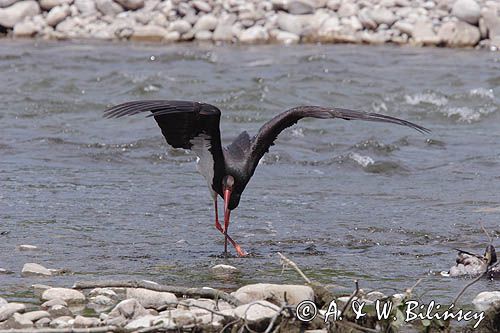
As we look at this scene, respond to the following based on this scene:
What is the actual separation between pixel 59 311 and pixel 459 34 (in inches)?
540

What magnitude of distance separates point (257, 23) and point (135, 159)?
927cm

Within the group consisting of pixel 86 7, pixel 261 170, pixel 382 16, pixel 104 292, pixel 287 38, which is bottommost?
pixel 287 38

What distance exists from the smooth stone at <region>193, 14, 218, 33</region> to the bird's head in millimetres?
12098

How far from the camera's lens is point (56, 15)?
61.6 ft

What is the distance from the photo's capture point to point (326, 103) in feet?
41.0

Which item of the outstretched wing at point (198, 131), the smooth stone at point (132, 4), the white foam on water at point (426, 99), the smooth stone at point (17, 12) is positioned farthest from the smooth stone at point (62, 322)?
the smooth stone at point (132, 4)

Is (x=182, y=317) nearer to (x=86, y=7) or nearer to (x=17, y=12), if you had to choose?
(x=17, y=12)

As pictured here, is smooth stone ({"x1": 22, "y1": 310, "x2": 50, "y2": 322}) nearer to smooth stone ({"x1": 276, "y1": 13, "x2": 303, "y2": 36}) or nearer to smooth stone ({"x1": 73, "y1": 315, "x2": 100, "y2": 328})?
smooth stone ({"x1": 73, "y1": 315, "x2": 100, "y2": 328})

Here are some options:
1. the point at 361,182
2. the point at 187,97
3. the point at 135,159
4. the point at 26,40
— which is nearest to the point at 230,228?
the point at 361,182

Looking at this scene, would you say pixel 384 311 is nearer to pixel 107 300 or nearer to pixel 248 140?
pixel 107 300

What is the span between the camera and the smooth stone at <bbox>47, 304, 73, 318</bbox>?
4.37 m

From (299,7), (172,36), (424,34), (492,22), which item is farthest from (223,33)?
(492,22)

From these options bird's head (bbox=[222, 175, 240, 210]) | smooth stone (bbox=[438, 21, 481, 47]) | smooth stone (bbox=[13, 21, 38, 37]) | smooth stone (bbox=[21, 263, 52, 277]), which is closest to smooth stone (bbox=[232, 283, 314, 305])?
smooth stone (bbox=[21, 263, 52, 277])

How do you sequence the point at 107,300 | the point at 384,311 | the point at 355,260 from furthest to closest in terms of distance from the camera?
the point at 355,260 → the point at 107,300 → the point at 384,311
